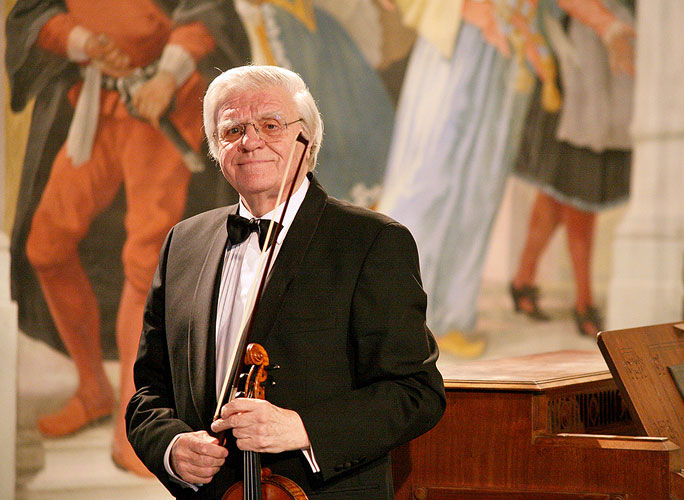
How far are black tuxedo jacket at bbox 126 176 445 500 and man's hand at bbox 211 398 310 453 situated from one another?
78 millimetres

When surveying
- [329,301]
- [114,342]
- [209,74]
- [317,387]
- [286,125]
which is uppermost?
[209,74]

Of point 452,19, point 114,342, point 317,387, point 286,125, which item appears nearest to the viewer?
point 317,387

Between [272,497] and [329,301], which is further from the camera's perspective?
[329,301]

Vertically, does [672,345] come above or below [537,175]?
below

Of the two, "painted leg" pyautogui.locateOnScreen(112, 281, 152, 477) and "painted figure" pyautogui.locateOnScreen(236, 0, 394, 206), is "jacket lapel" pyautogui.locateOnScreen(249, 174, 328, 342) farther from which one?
"painted figure" pyautogui.locateOnScreen(236, 0, 394, 206)

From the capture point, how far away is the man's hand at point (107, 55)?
5.67m

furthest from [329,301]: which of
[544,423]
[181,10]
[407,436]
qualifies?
[181,10]

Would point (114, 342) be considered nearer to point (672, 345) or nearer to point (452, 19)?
point (452, 19)

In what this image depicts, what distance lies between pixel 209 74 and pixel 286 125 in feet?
13.4

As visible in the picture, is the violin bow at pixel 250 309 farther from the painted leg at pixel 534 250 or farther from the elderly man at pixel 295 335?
the painted leg at pixel 534 250

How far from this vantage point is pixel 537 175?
669cm

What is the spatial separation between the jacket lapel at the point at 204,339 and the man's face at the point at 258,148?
0.63 ft

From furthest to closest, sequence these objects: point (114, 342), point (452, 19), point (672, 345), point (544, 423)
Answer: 1. point (452, 19)
2. point (114, 342)
3. point (672, 345)
4. point (544, 423)

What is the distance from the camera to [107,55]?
569 cm
